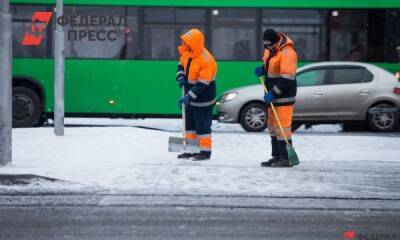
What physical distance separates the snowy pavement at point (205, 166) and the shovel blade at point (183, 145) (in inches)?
6.0

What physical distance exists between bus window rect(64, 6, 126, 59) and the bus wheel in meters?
1.20

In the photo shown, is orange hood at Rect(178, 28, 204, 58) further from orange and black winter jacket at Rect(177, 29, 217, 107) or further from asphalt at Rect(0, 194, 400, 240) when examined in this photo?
asphalt at Rect(0, 194, 400, 240)

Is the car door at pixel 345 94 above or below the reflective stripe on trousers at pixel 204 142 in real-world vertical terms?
above

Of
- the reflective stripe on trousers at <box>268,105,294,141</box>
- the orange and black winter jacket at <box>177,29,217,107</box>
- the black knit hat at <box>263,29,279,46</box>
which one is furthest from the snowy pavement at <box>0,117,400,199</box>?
the black knit hat at <box>263,29,279,46</box>

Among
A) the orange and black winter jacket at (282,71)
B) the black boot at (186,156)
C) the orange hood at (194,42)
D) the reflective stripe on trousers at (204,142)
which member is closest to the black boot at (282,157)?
the orange and black winter jacket at (282,71)

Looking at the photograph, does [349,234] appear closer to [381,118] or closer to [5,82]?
[5,82]

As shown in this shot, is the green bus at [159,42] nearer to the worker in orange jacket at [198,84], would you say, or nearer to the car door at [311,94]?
the car door at [311,94]

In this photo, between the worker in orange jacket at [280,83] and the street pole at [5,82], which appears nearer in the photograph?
the street pole at [5,82]

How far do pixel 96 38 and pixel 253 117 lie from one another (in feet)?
12.6

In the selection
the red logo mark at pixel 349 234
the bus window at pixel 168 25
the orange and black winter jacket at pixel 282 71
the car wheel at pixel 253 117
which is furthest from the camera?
the bus window at pixel 168 25

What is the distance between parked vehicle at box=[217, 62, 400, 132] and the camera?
54.7ft

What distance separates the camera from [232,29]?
58.0 ft

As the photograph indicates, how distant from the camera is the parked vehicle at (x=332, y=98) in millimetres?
16688

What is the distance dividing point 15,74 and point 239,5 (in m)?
5.09
